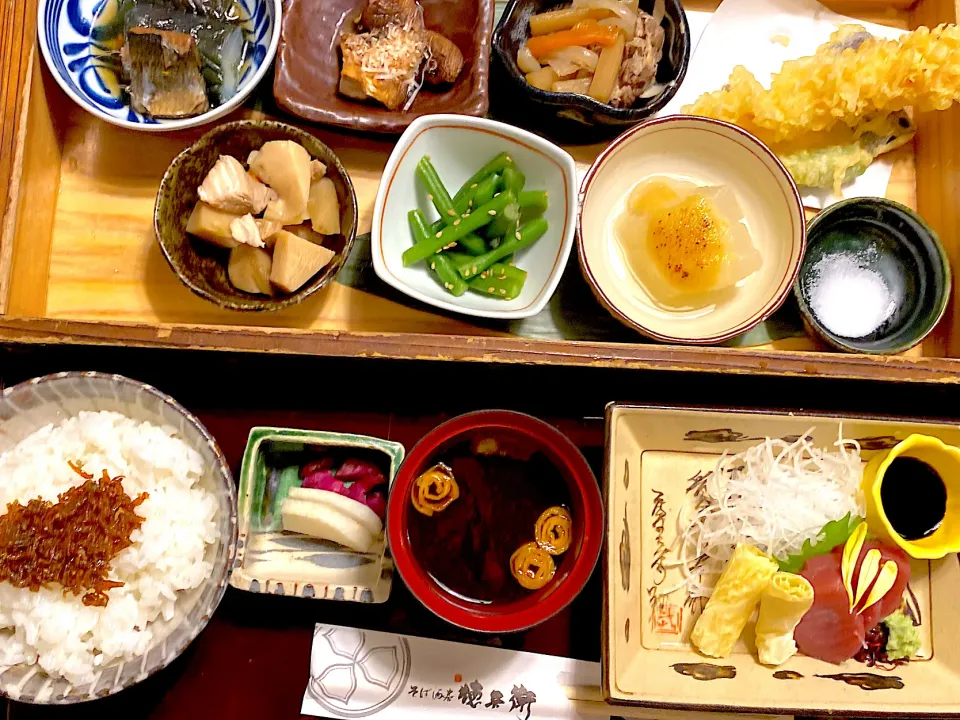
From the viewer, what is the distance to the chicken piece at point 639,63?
172 centimetres

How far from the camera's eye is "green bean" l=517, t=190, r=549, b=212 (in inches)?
66.2

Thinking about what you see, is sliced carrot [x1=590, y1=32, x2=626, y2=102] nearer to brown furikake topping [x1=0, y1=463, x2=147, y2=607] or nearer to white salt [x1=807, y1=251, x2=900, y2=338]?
white salt [x1=807, y1=251, x2=900, y2=338]

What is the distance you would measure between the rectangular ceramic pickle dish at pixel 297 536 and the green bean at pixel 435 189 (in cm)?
59

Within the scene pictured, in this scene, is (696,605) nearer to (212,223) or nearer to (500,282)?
(500,282)

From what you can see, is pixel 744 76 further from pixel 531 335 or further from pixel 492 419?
pixel 492 419

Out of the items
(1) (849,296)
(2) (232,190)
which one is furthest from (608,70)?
(2) (232,190)

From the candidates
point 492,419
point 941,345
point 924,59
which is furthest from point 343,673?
point 924,59

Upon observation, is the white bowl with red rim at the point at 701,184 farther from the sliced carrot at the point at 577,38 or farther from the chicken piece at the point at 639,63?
the sliced carrot at the point at 577,38

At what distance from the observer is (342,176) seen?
1.60 m

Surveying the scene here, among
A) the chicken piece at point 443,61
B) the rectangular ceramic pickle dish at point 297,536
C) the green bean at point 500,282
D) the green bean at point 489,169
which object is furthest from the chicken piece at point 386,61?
the rectangular ceramic pickle dish at point 297,536

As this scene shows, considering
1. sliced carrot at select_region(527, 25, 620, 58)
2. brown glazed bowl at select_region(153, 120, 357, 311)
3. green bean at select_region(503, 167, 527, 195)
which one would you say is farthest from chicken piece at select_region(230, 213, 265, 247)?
sliced carrot at select_region(527, 25, 620, 58)

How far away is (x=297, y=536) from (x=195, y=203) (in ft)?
2.62

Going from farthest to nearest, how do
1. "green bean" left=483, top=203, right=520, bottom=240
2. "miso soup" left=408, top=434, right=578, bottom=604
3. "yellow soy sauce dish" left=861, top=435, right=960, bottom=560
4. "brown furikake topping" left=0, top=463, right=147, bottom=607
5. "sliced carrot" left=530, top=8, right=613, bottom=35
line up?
"sliced carrot" left=530, top=8, right=613, bottom=35 → "green bean" left=483, top=203, right=520, bottom=240 → "yellow soy sauce dish" left=861, top=435, right=960, bottom=560 → "miso soup" left=408, top=434, right=578, bottom=604 → "brown furikake topping" left=0, top=463, right=147, bottom=607

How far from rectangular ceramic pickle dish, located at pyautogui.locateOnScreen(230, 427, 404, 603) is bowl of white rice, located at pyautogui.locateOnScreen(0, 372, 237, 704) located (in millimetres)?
88
